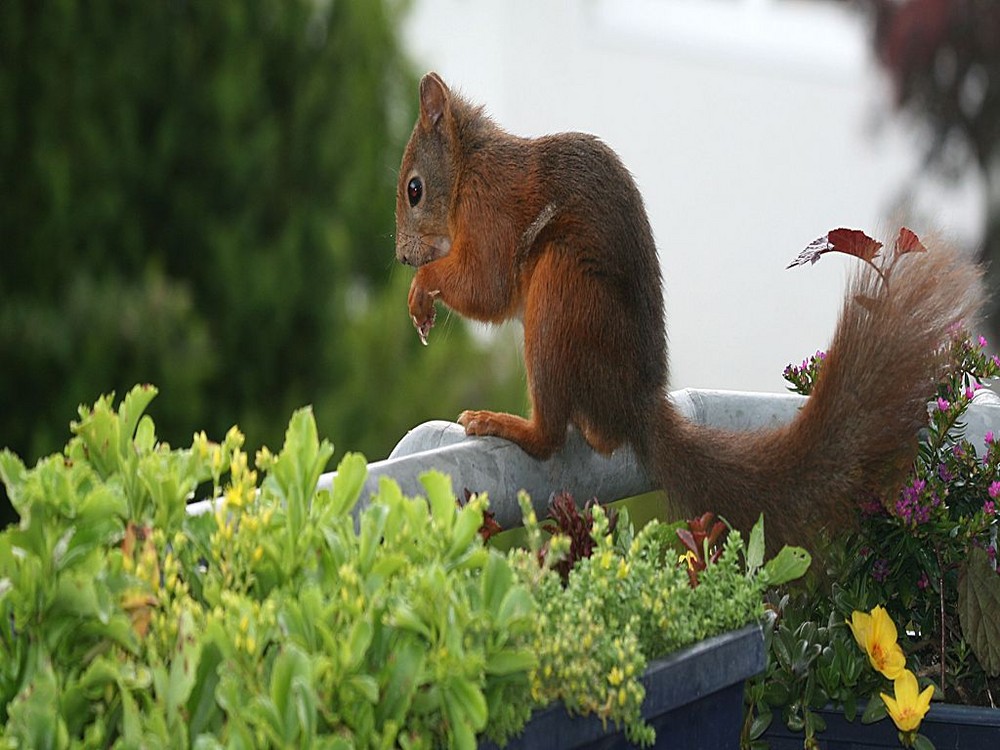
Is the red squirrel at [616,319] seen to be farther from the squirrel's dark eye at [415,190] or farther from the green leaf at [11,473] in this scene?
the green leaf at [11,473]

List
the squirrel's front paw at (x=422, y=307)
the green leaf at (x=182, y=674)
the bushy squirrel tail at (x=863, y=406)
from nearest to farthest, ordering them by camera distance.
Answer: the green leaf at (x=182, y=674)
the bushy squirrel tail at (x=863, y=406)
the squirrel's front paw at (x=422, y=307)

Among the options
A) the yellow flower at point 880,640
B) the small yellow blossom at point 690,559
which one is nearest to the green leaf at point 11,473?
the small yellow blossom at point 690,559

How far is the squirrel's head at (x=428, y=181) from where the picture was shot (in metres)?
1.65

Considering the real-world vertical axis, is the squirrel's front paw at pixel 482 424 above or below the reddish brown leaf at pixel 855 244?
below

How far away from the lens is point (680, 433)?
129 cm

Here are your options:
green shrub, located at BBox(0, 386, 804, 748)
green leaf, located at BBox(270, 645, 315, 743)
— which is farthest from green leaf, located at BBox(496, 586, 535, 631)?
green leaf, located at BBox(270, 645, 315, 743)

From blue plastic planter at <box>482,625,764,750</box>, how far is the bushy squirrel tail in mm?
277

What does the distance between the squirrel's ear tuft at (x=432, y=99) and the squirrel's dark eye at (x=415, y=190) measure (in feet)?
0.22

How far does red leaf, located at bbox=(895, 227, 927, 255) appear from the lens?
3.64ft

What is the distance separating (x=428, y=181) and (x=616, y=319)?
38 cm

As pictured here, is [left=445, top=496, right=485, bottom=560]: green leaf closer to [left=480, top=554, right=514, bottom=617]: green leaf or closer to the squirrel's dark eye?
[left=480, top=554, right=514, bottom=617]: green leaf

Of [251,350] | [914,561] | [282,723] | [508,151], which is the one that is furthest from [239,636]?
[251,350]

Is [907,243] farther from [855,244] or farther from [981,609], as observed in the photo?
[981,609]

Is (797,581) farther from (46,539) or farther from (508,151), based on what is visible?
(46,539)
